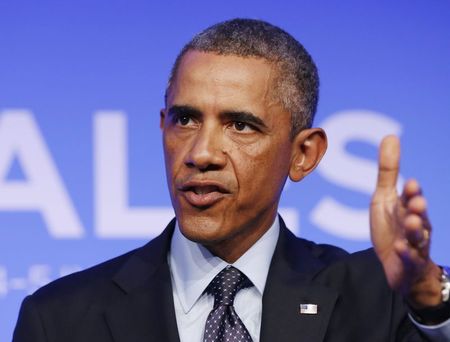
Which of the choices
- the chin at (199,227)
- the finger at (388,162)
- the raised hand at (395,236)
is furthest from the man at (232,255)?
the finger at (388,162)

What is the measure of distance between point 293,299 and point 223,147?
35 centimetres

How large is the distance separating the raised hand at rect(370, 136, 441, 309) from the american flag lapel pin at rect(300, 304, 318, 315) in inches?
15.3

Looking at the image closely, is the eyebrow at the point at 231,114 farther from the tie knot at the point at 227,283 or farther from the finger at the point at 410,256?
the finger at the point at 410,256

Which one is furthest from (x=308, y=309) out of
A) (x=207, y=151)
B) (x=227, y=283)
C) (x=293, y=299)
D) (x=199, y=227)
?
(x=207, y=151)

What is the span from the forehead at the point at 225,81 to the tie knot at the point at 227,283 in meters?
0.36

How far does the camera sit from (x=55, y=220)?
2.89m

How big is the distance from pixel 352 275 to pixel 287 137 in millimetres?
323

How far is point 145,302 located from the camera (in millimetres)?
2129

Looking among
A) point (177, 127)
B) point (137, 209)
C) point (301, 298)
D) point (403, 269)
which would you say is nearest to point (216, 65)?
point (177, 127)

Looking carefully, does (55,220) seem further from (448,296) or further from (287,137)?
(448,296)

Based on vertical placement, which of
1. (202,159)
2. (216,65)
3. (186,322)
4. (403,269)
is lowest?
(186,322)

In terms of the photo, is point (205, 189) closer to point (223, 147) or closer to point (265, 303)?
point (223, 147)

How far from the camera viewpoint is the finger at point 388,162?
65.7 inches

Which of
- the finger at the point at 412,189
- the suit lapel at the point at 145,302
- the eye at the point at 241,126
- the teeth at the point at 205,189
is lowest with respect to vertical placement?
the suit lapel at the point at 145,302
